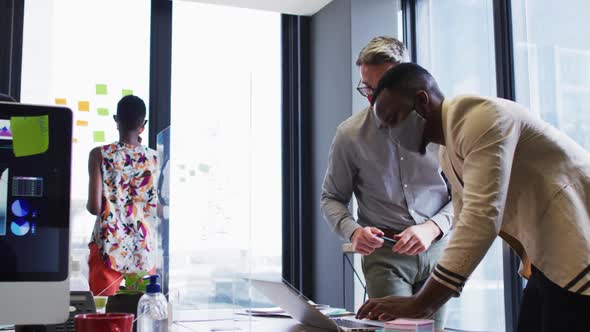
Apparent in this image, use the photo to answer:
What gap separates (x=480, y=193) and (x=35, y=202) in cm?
87

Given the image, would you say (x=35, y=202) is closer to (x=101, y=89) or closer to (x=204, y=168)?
(x=204, y=168)

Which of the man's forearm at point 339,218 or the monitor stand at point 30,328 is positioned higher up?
the man's forearm at point 339,218

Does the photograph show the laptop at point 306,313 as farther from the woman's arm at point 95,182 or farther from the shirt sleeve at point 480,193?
the woman's arm at point 95,182

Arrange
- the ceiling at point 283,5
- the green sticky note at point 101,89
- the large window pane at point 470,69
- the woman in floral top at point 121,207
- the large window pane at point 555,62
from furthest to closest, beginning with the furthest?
the ceiling at point 283,5 < the green sticky note at point 101,89 < the large window pane at point 470,69 < the large window pane at point 555,62 < the woman in floral top at point 121,207

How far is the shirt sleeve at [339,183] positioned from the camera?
2.27 metres

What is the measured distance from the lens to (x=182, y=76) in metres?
4.52

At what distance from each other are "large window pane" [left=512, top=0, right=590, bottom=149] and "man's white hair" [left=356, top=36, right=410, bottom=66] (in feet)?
3.38

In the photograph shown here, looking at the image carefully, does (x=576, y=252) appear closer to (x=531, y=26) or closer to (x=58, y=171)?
(x=58, y=171)

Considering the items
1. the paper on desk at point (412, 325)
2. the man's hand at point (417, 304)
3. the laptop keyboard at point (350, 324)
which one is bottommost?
the laptop keyboard at point (350, 324)

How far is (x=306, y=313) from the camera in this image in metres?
1.61

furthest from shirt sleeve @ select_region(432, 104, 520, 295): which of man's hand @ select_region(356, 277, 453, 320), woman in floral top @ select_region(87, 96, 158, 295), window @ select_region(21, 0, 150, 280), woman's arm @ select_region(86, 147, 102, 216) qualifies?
window @ select_region(21, 0, 150, 280)

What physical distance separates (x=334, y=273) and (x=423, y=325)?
3.02 m

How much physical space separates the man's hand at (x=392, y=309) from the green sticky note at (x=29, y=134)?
2.40 ft

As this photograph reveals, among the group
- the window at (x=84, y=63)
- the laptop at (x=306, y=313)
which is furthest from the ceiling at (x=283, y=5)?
the laptop at (x=306, y=313)
